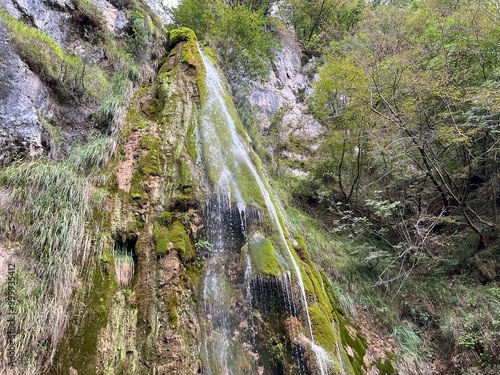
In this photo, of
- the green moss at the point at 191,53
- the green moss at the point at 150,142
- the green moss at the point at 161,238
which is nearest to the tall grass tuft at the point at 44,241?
the green moss at the point at 161,238

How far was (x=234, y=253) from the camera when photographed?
4.54 m

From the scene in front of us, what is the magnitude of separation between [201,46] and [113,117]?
422cm

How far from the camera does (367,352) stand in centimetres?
561

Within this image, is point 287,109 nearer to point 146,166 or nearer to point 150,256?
point 146,166

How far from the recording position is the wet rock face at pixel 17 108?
4.16m

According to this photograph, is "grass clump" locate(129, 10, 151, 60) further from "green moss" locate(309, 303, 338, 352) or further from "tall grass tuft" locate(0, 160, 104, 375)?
"green moss" locate(309, 303, 338, 352)

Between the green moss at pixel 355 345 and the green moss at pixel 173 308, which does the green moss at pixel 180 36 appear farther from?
the green moss at pixel 355 345

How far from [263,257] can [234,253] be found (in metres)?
0.41

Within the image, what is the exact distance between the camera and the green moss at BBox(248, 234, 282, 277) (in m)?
4.36

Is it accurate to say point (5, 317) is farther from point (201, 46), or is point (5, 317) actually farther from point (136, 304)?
point (201, 46)

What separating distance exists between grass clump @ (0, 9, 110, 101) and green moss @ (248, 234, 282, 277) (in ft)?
13.6

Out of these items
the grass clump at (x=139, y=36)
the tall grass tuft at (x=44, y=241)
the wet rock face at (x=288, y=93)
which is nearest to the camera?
the tall grass tuft at (x=44, y=241)

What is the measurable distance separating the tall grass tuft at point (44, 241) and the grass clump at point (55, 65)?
187 cm

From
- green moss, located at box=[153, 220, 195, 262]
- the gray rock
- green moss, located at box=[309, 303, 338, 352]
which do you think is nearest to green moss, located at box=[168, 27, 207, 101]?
green moss, located at box=[153, 220, 195, 262]
